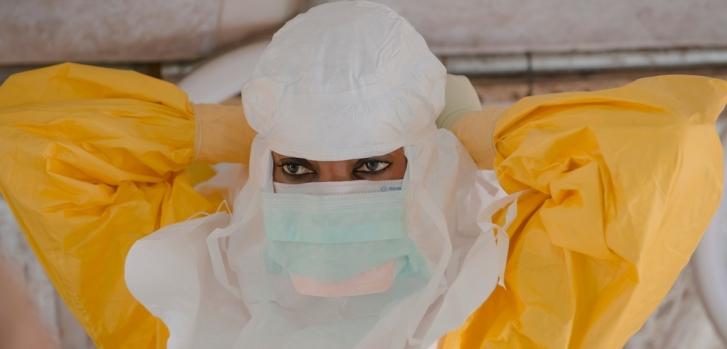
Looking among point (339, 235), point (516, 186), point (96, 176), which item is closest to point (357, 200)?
point (339, 235)

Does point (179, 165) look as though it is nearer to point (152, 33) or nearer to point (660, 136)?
point (152, 33)

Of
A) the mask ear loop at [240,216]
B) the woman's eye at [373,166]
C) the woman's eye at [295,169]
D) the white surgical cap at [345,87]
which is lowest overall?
the mask ear loop at [240,216]

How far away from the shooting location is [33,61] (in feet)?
4.67

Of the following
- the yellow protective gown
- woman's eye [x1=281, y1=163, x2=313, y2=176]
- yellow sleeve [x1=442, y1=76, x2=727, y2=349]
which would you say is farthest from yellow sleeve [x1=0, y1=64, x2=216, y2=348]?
yellow sleeve [x1=442, y1=76, x2=727, y2=349]

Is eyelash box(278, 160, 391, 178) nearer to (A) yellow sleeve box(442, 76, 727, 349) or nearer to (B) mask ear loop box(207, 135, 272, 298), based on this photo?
(B) mask ear loop box(207, 135, 272, 298)

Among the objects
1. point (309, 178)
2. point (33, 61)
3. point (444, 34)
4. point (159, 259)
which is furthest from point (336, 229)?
point (33, 61)

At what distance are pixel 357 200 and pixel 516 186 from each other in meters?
0.16

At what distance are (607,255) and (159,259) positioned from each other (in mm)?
475

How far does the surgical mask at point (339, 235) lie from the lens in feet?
3.22

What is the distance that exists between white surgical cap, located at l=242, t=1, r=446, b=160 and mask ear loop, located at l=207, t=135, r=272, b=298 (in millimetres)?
37

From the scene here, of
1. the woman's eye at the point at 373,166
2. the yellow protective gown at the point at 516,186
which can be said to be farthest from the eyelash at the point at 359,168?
the yellow protective gown at the point at 516,186

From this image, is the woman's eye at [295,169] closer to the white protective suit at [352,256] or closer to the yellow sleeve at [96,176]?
the white protective suit at [352,256]

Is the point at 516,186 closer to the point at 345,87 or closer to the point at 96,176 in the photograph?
the point at 345,87

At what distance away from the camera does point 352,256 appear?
0.98 m
